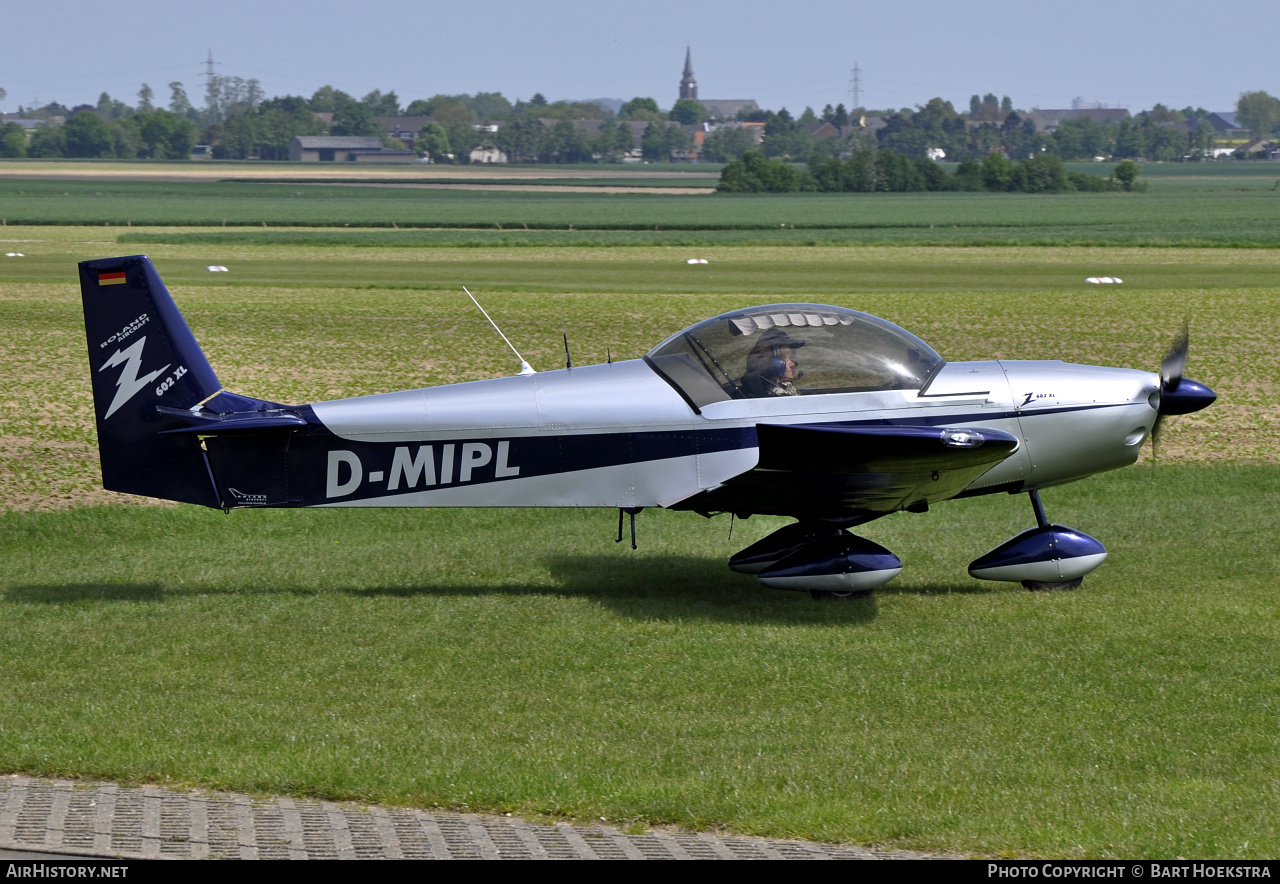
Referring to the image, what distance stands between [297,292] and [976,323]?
1642 centimetres

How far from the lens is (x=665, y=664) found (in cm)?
852

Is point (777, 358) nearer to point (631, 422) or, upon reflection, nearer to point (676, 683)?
point (631, 422)

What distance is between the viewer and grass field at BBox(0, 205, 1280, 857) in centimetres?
628

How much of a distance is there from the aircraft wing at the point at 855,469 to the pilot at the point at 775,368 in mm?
372

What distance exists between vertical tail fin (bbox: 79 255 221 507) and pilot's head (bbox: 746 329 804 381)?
4.33 meters

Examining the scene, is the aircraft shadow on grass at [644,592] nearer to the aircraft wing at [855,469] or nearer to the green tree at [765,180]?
the aircraft wing at [855,469]

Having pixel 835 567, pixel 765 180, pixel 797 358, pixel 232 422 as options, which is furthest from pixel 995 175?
pixel 232 422

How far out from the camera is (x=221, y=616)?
9.73 m

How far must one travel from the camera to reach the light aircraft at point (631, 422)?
31.7ft

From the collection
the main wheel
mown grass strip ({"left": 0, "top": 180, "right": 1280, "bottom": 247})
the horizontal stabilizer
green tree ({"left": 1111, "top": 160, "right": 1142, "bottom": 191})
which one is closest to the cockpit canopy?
the main wheel

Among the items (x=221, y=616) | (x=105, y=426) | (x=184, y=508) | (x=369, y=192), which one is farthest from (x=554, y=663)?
(x=369, y=192)

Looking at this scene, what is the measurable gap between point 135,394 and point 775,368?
4956 mm

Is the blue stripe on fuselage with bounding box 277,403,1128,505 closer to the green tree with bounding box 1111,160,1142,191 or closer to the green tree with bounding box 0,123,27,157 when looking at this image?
the green tree with bounding box 1111,160,1142,191
